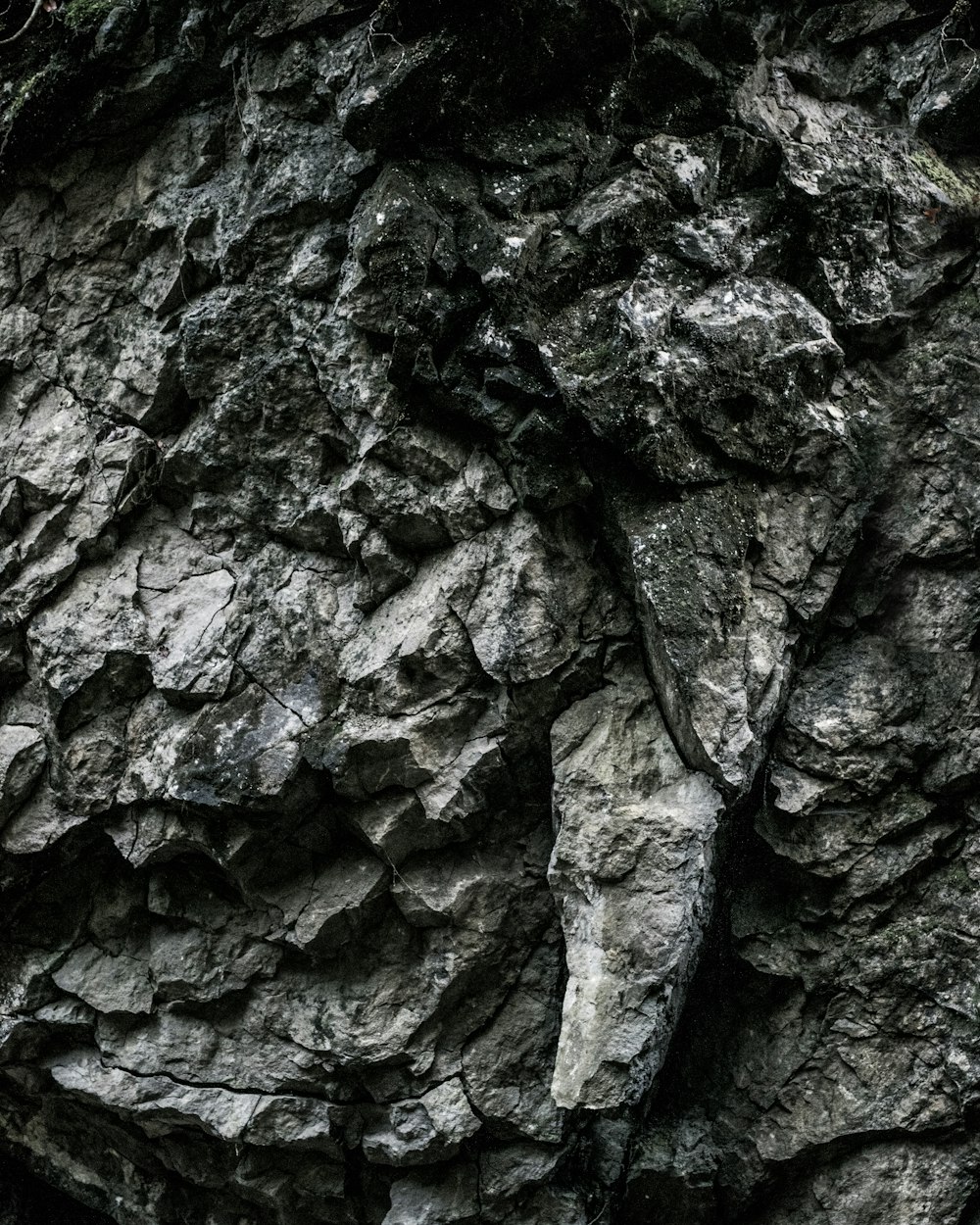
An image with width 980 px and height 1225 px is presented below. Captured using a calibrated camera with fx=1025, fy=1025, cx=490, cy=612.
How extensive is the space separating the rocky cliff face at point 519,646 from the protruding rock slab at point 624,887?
0.02 m

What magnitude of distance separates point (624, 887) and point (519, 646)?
1.08m

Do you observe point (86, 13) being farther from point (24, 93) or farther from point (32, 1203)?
point (32, 1203)

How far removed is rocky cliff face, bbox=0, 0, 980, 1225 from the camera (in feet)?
14.0

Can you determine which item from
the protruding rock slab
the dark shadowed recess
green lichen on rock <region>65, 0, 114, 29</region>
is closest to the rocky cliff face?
the protruding rock slab

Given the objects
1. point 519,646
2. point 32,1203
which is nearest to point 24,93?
point 519,646

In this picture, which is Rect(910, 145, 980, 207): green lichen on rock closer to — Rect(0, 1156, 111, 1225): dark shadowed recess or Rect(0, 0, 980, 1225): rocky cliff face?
Rect(0, 0, 980, 1225): rocky cliff face

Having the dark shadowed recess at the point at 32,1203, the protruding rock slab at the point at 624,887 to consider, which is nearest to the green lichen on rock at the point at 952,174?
the protruding rock slab at the point at 624,887

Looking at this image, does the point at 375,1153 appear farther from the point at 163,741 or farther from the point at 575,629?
the point at 575,629

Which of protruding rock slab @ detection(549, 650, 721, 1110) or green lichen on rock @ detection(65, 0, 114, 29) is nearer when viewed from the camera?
protruding rock slab @ detection(549, 650, 721, 1110)

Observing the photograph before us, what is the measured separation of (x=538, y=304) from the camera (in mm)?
4613

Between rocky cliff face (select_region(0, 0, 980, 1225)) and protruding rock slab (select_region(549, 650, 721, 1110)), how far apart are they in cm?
2

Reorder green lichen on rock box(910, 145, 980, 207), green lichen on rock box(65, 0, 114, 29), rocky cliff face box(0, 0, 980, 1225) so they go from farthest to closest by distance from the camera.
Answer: green lichen on rock box(65, 0, 114, 29), green lichen on rock box(910, 145, 980, 207), rocky cliff face box(0, 0, 980, 1225)

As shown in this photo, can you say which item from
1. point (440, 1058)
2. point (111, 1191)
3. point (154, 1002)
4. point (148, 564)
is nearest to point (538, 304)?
point (148, 564)

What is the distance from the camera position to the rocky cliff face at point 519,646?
14.0 ft
